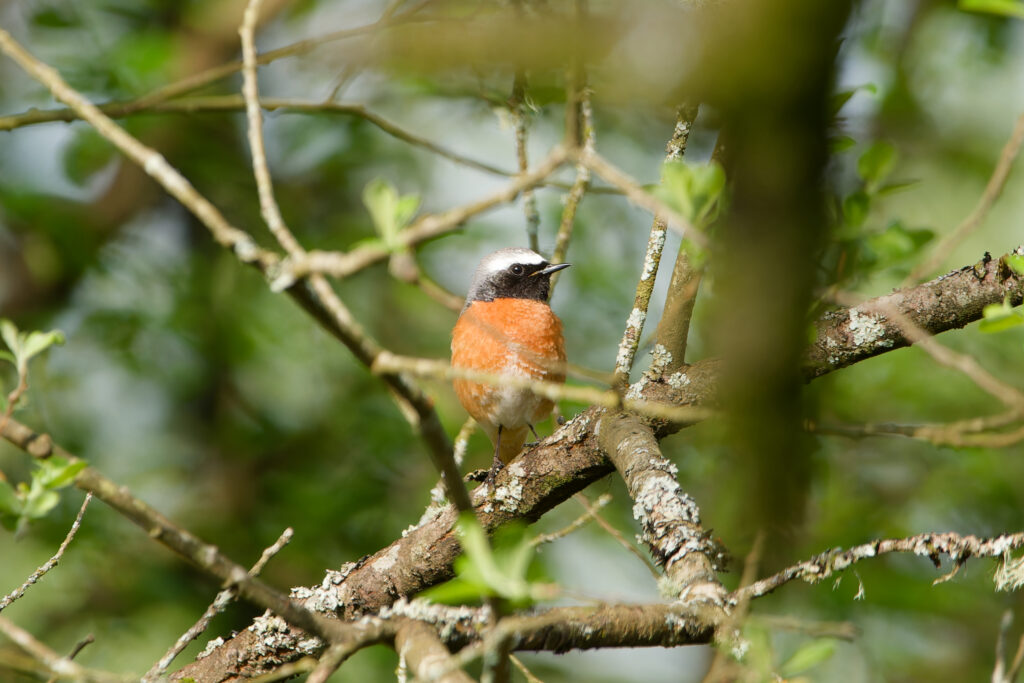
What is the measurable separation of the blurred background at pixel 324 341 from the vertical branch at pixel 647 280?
1.95 meters

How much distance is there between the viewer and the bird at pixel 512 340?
238 inches

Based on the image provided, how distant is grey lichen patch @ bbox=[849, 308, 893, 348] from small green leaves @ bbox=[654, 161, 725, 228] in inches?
51.2

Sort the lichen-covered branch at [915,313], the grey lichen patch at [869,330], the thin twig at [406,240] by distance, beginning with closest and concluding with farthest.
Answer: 1. the thin twig at [406,240]
2. the lichen-covered branch at [915,313]
3. the grey lichen patch at [869,330]

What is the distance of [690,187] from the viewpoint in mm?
2590

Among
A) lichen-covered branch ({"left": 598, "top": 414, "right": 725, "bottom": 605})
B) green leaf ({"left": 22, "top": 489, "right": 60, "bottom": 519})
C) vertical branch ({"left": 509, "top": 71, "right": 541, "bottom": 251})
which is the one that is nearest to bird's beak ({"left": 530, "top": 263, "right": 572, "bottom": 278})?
vertical branch ({"left": 509, "top": 71, "right": 541, "bottom": 251})

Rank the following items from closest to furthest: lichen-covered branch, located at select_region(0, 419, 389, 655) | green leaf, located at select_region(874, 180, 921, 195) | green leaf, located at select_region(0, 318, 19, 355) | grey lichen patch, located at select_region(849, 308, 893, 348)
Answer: lichen-covered branch, located at select_region(0, 419, 389, 655)
green leaf, located at select_region(0, 318, 19, 355)
green leaf, located at select_region(874, 180, 921, 195)
grey lichen patch, located at select_region(849, 308, 893, 348)

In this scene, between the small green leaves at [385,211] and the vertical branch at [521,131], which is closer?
the small green leaves at [385,211]

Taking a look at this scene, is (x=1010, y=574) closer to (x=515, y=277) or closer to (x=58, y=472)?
(x=58, y=472)

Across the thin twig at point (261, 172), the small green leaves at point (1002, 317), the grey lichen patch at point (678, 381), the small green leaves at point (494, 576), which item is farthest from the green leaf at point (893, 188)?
the thin twig at point (261, 172)

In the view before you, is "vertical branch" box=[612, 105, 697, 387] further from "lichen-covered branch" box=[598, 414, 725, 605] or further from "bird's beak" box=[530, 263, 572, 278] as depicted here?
"bird's beak" box=[530, 263, 572, 278]

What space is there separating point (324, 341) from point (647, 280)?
5630 millimetres

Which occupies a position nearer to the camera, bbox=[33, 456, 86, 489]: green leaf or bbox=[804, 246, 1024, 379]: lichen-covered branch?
bbox=[33, 456, 86, 489]: green leaf

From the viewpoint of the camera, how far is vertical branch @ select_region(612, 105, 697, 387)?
4094mm

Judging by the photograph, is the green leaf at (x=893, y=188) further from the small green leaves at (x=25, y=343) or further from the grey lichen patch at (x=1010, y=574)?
the small green leaves at (x=25, y=343)
